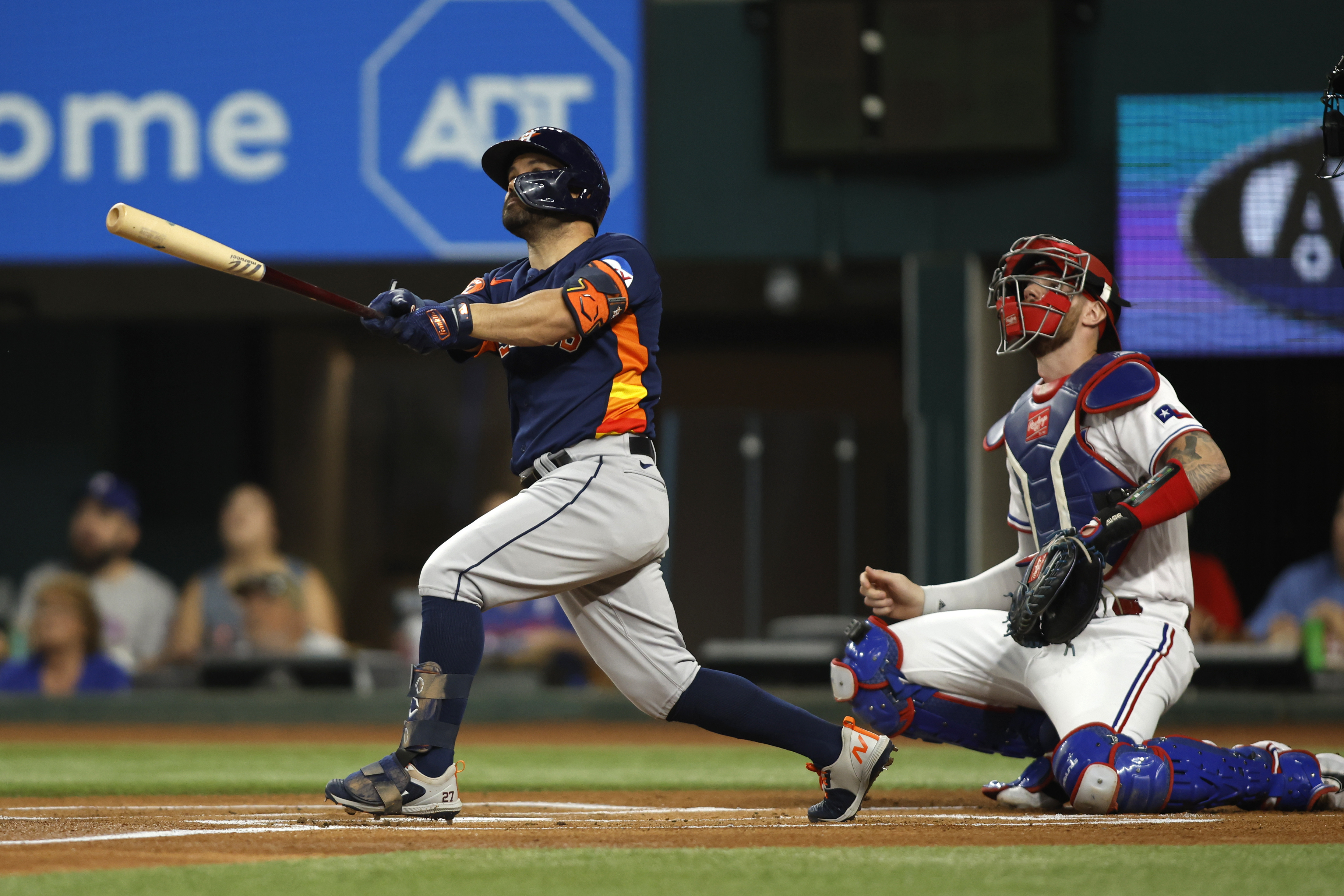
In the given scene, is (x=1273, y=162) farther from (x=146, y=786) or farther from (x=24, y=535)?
(x=24, y=535)

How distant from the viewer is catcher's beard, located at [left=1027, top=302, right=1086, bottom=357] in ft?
15.9

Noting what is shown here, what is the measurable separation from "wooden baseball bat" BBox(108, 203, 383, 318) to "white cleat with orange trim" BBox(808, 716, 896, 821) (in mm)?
1590

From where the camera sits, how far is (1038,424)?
15.7 ft

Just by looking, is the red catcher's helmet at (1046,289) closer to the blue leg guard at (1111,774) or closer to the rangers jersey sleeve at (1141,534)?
the rangers jersey sleeve at (1141,534)

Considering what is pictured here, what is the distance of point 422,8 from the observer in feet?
36.2

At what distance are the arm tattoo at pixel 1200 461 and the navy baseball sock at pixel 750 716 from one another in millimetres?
1142

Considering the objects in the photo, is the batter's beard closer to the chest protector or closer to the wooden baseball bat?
the wooden baseball bat

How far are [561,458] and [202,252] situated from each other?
104 cm

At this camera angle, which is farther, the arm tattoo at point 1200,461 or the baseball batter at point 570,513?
the arm tattoo at point 1200,461

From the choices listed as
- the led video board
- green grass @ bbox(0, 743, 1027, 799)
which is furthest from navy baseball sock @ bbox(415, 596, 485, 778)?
the led video board

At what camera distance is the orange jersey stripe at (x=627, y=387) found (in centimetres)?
422

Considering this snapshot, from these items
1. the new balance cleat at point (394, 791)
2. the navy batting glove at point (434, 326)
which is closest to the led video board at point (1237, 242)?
the navy batting glove at point (434, 326)

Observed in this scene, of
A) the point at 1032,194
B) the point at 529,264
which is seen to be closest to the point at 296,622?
the point at 1032,194

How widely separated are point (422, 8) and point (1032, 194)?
4.19m
